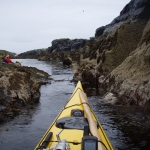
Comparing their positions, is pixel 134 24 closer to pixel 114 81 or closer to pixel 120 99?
pixel 114 81

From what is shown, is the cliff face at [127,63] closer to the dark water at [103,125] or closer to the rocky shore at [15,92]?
the dark water at [103,125]

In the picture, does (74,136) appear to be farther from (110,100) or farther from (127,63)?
(127,63)

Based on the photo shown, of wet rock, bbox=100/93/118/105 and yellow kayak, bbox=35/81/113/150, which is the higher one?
yellow kayak, bbox=35/81/113/150

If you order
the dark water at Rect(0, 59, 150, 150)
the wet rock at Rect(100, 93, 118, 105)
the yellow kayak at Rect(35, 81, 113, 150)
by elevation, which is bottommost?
the dark water at Rect(0, 59, 150, 150)

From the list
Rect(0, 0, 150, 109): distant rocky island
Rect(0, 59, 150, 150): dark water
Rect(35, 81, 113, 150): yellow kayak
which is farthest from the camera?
Rect(0, 0, 150, 109): distant rocky island

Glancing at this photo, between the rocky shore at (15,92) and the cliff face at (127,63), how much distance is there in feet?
19.2

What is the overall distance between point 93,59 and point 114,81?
435 inches

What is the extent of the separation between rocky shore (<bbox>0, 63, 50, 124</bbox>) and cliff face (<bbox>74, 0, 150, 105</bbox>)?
19.2 ft

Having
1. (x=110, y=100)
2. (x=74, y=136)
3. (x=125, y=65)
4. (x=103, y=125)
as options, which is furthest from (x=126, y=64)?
(x=74, y=136)

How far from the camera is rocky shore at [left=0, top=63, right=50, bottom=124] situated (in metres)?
12.4

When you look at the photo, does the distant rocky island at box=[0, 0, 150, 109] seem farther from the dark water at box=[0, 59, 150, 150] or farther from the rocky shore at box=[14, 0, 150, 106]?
the dark water at box=[0, 59, 150, 150]

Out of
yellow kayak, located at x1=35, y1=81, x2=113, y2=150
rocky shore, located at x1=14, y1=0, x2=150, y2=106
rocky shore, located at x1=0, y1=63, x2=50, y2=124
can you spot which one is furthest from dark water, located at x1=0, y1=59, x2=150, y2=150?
yellow kayak, located at x1=35, y1=81, x2=113, y2=150

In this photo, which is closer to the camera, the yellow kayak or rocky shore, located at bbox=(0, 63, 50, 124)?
the yellow kayak

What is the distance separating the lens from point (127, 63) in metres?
18.5
